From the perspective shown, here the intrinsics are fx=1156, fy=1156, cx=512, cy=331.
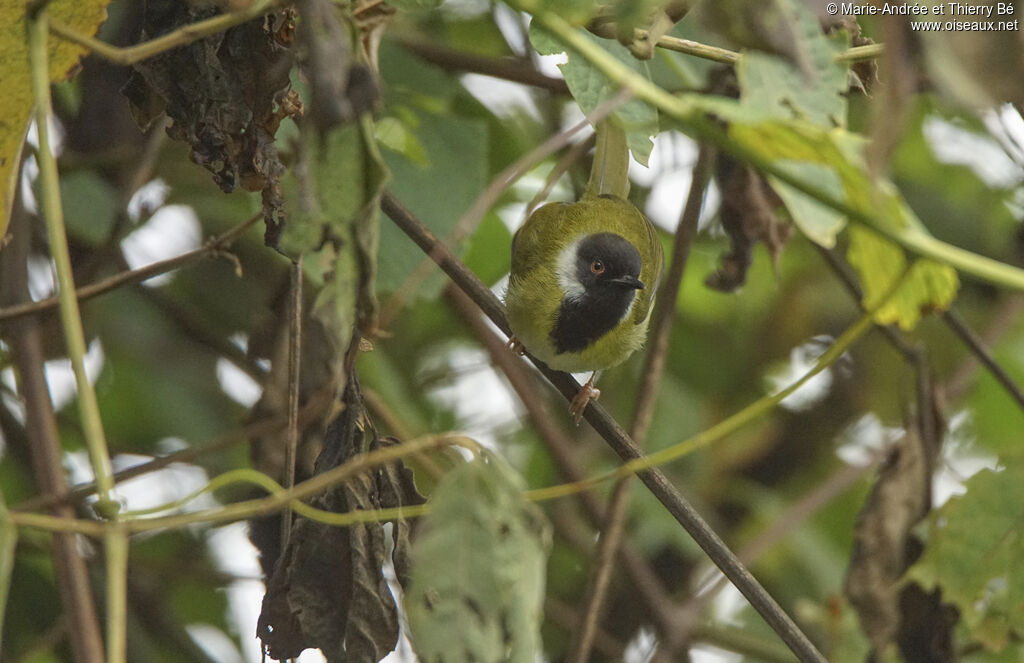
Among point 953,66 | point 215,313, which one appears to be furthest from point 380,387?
point 953,66

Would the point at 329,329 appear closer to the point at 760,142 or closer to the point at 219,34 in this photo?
the point at 760,142

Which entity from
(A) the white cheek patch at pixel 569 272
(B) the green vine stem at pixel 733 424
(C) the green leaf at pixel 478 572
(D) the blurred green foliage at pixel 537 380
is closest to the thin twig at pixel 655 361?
(D) the blurred green foliage at pixel 537 380

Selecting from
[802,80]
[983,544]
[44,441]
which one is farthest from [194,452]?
[802,80]

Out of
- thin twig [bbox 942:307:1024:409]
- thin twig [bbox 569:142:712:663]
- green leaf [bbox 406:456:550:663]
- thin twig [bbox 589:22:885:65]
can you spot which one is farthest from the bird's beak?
green leaf [bbox 406:456:550:663]

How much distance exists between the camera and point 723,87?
109 inches

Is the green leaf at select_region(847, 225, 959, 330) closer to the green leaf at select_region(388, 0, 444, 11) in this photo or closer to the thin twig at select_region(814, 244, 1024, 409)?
the green leaf at select_region(388, 0, 444, 11)

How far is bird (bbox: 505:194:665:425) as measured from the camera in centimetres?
347

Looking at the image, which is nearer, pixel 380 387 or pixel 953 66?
pixel 953 66

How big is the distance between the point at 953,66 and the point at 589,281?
2.44 meters

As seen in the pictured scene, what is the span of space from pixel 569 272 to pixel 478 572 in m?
2.43

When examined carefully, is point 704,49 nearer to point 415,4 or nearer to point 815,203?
point 415,4

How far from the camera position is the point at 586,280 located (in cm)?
360

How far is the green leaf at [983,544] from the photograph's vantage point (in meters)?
2.23

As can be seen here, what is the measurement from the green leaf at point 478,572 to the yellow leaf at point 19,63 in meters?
0.97
